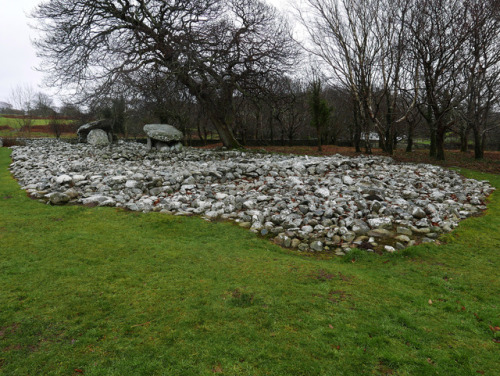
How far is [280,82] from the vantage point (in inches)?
639

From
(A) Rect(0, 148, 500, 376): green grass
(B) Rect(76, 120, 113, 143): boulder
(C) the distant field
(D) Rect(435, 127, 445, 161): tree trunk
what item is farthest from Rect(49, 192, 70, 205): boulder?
(C) the distant field

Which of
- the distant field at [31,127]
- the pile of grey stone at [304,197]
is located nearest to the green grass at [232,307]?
the pile of grey stone at [304,197]

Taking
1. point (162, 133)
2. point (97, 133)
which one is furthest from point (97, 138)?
point (162, 133)

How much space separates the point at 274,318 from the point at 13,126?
189 ft

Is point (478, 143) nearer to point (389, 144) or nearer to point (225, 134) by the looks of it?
point (389, 144)

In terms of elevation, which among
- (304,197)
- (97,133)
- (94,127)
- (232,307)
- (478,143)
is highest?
(94,127)

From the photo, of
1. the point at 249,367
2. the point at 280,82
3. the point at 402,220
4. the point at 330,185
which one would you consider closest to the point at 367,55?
the point at 280,82

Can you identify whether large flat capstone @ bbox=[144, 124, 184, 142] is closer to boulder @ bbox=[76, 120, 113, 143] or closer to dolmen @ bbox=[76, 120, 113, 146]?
dolmen @ bbox=[76, 120, 113, 146]

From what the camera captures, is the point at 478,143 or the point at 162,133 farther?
the point at 478,143

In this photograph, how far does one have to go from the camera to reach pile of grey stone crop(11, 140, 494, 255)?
224 inches

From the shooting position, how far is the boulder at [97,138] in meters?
21.5

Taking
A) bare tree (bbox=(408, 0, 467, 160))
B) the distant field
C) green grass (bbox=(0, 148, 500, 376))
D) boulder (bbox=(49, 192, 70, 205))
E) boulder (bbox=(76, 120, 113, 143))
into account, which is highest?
bare tree (bbox=(408, 0, 467, 160))

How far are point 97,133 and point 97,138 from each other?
0.53 metres

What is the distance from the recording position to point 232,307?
10.5 ft
